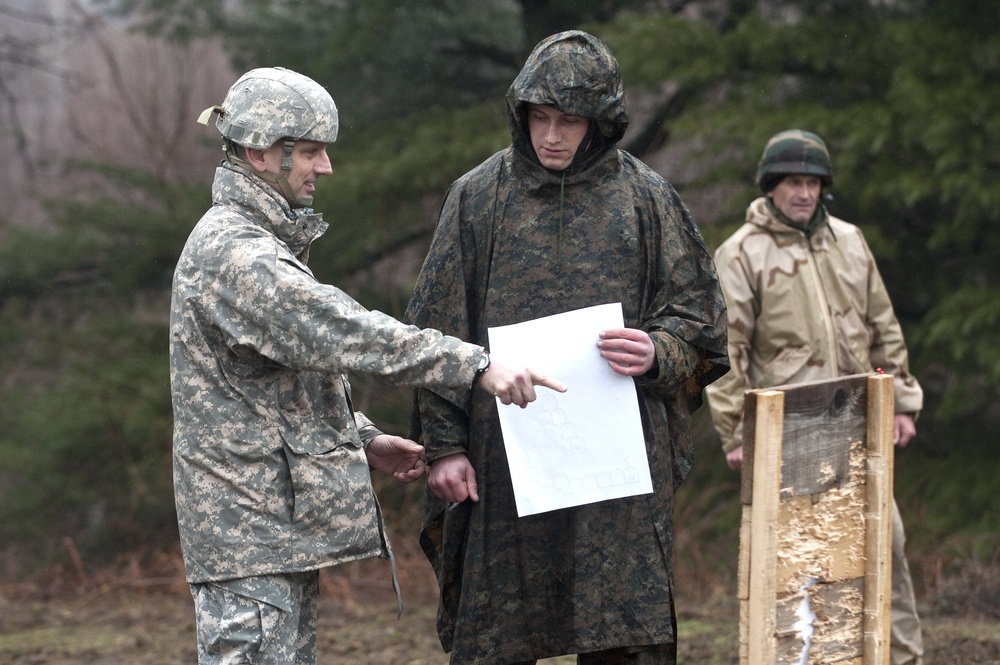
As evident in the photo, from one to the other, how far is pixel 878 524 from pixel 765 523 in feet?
1.40

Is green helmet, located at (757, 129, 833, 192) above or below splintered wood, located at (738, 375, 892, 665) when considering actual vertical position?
above

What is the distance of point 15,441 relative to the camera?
10.6 m

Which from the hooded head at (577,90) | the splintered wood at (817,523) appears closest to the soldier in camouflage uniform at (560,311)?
the hooded head at (577,90)

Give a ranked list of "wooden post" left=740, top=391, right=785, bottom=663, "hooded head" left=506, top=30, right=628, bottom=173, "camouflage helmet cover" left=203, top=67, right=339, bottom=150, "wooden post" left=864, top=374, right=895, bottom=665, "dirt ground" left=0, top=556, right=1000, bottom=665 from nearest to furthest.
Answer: "wooden post" left=740, top=391, right=785, bottom=663
"camouflage helmet cover" left=203, top=67, right=339, bottom=150
"wooden post" left=864, top=374, right=895, bottom=665
"hooded head" left=506, top=30, right=628, bottom=173
"dirt ground" left=0, top=556, right=1000, bottom=665

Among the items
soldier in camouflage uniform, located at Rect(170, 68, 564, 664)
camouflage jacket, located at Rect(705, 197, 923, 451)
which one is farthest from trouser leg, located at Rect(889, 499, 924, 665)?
soldier in camouflage uniform, located at Rect(170, 68, 564, 664)

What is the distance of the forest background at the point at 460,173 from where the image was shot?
800cm

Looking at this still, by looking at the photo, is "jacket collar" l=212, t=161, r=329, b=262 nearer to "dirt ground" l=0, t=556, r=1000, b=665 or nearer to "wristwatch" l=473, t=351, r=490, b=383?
"wristwatch" l=473, t=351, r=490, b=383

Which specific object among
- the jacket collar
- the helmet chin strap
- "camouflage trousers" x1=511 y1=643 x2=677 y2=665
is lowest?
"camouflage trousers" x1=511 y1=643 x2=677 y2=665

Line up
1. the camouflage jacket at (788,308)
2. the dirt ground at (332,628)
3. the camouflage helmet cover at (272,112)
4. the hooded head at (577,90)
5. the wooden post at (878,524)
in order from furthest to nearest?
the dirt ground at (332,628) < the camouflage jacket at (788,308) < the hooded head at (577,90) < the wooden post at (878,524) < the camouflage helmet cover at (272,112)

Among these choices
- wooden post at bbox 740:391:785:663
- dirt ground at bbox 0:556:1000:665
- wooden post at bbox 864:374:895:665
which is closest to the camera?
wooden post at bbox 740:391:785:663

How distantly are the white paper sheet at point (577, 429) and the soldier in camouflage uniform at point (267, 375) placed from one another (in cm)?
44

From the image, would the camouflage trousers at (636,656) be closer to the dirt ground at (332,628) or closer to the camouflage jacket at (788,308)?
the camouflage jacket at (788,308)

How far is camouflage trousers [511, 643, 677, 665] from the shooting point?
3811mm

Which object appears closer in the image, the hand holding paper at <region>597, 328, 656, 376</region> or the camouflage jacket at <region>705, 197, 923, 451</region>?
the hand holding paper at <region>597, 328, 656, 376</region>
